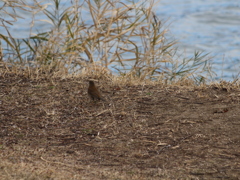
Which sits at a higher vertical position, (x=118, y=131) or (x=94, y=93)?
(x=94, y=93)

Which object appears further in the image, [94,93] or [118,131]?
[94,93]

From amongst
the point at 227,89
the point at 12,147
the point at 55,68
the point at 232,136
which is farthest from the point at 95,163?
the point at 55,68

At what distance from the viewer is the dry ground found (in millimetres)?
3320

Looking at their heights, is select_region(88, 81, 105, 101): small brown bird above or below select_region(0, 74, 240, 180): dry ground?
above

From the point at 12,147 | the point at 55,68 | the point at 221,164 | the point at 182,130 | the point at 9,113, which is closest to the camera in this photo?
A: the point at 221,164

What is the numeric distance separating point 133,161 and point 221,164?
670mm

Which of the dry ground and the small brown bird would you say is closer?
the dry ground

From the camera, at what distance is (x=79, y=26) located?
6047mm

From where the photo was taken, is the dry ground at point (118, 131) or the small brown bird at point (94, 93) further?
the small brown bird at point (94, 93)

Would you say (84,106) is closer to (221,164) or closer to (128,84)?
(128,84)

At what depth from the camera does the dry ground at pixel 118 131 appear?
332 centimetres

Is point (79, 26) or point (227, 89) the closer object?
point (227, 89)

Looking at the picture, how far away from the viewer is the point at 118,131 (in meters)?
4.14

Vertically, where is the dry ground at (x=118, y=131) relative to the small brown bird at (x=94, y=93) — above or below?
below
